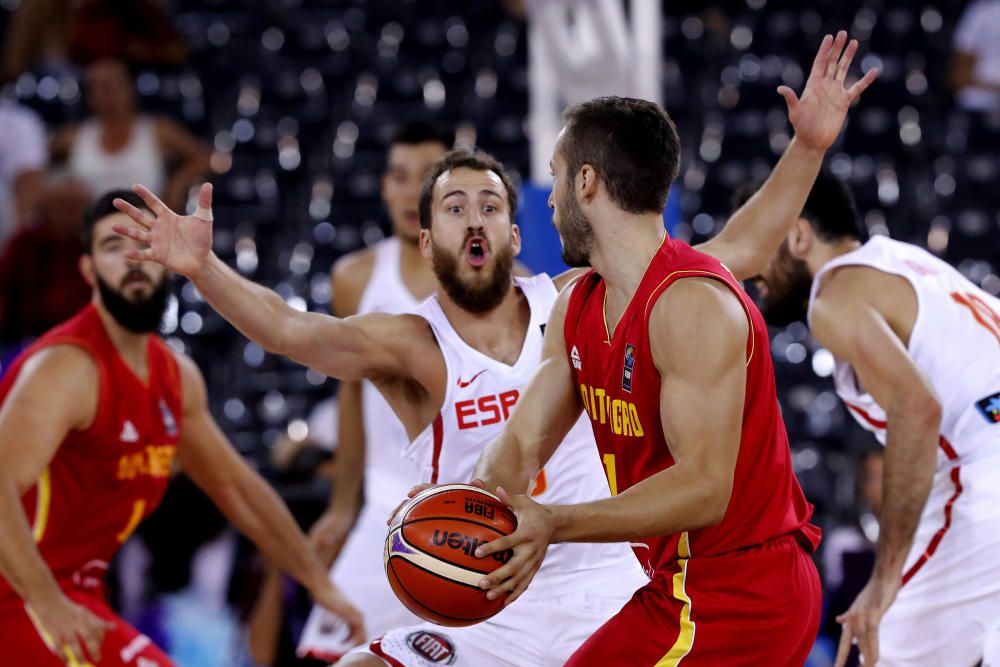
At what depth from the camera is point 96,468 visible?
448cm

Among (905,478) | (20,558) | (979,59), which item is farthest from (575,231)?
(979,59)

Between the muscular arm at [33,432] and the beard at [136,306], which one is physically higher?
the beard at [136,306]

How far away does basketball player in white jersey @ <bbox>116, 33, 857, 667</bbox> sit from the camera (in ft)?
11.7

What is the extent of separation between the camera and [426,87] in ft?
34.4

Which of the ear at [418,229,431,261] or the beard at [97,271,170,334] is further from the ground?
the ear at [418,229,431,261]

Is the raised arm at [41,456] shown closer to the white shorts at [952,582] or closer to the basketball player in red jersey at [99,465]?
the basketball player in red jersey at [99,465]

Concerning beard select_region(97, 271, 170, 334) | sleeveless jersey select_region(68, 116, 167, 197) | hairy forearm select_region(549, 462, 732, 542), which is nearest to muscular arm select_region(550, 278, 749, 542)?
hairy forearm select_region(549, 462, 732, 542)

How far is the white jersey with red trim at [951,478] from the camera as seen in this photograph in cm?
402

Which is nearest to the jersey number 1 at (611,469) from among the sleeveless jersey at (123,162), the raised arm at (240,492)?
the raised arm at (240,492)

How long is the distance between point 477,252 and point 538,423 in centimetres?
77

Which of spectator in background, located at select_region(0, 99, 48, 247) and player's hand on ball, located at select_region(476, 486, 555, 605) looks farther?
A: spectator in background, located at select_region(0, 99, 48, 247)

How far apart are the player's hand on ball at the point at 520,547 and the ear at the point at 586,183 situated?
78cm

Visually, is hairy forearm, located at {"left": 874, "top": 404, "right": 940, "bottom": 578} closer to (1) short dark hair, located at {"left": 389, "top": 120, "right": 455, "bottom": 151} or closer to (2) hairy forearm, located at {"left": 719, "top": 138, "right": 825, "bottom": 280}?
(2) hairy forearm, located at {"left": 719, "top": 138, "right": 825, "bottom": 280}

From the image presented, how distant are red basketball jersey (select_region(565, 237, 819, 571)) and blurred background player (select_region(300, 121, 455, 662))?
211cm
